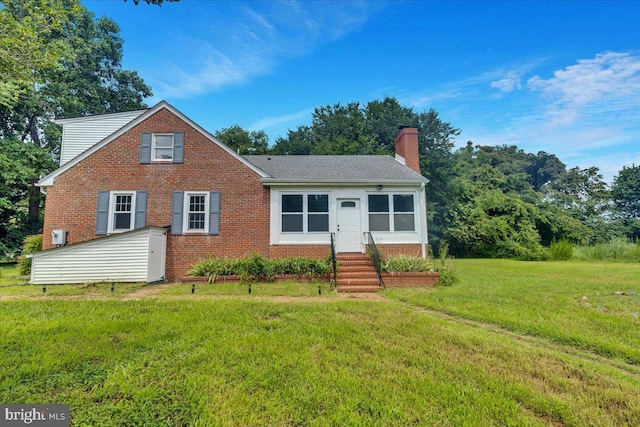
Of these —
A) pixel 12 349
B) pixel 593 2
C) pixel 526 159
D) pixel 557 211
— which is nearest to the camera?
pixel 12 349

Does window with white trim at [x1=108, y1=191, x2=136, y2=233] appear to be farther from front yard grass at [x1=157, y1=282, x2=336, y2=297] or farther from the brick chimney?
the brick chimney

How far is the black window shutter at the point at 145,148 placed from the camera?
10.5 meters

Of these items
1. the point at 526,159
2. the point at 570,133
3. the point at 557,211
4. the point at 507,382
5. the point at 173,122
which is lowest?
the point at 507,382

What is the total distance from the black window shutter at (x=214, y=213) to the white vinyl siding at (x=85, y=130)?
611 centimetres

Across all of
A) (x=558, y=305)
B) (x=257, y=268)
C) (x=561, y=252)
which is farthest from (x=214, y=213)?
(x=561, y=252)

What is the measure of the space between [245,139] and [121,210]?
18.1 meters

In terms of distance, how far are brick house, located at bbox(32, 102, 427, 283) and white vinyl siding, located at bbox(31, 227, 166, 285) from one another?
731 mm

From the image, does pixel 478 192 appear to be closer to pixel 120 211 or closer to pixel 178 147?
pixel 178 147

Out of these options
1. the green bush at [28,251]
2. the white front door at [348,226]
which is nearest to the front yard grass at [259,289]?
the white front door at [348,226]

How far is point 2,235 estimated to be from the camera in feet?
55.2

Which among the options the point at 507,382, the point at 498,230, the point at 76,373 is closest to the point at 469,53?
the point at 498,230

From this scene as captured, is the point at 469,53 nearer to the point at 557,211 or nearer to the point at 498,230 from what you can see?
the point at 498,230

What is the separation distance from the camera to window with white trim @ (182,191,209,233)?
10328 millimetres

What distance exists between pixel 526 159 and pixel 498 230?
29.1 meters
